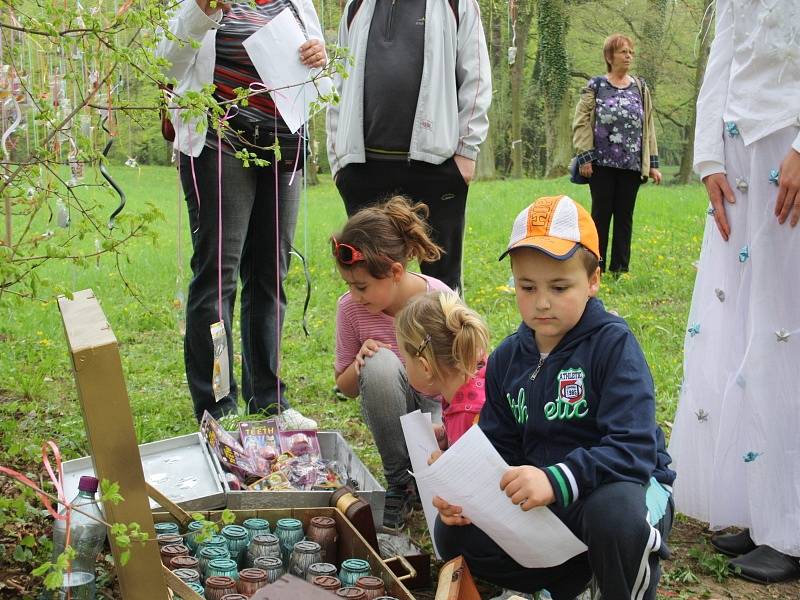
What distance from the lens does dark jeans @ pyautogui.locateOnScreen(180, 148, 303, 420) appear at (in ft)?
11.3

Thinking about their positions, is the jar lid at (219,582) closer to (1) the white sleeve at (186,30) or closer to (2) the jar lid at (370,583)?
(2) the jar lid at (370,583)

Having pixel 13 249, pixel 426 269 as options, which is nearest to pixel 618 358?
pixel 13 249

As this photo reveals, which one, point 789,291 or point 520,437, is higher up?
point 789,291

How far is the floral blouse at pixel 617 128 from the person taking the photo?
7145mm

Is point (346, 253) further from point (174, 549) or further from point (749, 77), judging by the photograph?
point (749, 77)

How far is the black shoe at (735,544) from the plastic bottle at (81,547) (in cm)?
176

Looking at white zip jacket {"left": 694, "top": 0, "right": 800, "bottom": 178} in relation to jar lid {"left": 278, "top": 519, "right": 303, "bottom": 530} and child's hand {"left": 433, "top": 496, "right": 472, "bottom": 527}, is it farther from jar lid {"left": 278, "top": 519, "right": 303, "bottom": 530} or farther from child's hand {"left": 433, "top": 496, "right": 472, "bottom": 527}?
jar lid {"left": 278, "top": 519, "right": 303, "bottom": 530}

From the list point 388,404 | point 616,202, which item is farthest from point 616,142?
point 388,404

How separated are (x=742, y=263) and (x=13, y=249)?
6.39ft

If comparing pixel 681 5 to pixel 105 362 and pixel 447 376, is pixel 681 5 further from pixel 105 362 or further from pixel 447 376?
pixel 105 362

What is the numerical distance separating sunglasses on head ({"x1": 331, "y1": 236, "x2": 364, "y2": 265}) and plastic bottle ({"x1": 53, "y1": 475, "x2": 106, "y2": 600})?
46.0 inches

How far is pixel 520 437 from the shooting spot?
2.38m

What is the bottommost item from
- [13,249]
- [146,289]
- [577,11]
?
[146,289]

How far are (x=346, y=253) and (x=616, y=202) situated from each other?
4815 mm
